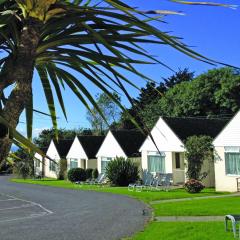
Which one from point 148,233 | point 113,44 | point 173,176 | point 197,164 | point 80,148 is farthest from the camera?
point 80,148

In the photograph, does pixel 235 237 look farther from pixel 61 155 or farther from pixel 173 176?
pixel 61 155

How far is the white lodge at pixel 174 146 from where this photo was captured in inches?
1374

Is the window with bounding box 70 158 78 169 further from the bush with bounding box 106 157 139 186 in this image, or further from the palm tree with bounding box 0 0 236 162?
the palm tree with bounding box 0 0 236 162

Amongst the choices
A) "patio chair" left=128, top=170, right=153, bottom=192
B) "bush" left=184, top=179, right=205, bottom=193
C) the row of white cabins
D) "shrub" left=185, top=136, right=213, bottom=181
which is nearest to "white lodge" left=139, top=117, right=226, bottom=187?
→ the row of white cabins

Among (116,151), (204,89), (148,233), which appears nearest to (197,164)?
(116,151)

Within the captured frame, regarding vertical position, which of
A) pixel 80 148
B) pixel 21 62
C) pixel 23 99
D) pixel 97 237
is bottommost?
pixel 97 237

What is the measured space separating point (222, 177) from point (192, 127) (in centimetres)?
709

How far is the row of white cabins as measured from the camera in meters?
30.5

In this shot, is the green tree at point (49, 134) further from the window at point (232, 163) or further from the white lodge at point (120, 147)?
the window at point (232, 163)

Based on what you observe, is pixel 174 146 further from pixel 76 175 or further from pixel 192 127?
pixel 76 175

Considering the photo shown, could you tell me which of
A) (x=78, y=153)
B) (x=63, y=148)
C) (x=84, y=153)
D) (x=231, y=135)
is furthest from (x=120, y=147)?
(x=63, y=148)

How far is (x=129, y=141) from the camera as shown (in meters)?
44.2

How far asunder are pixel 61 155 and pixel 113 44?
5431cm

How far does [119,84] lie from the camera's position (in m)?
2.87
